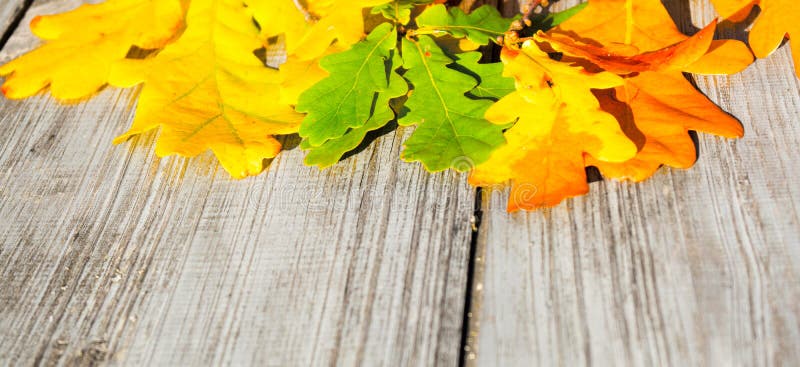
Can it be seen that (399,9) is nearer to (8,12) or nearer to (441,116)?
(441,116)

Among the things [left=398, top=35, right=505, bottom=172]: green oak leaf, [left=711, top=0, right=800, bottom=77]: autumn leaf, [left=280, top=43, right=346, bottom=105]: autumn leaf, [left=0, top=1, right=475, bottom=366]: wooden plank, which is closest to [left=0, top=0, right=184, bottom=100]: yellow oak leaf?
[left=0, top=1, right=475, bottom=366]: wooden plank

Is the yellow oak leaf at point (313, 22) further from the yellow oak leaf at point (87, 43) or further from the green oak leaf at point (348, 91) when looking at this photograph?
the yellow oak leaf at point (87, 43)

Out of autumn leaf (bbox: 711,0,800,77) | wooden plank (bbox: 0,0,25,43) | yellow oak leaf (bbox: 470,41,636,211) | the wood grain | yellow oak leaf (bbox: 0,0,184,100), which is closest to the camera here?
the wood grain

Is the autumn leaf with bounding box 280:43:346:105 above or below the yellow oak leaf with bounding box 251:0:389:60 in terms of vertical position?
below

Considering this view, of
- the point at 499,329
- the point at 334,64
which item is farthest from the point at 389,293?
the point at 334,64

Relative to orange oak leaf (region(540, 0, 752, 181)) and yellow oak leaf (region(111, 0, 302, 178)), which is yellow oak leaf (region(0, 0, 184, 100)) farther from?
orange oak leaf (region(540, 0, 752, 181))

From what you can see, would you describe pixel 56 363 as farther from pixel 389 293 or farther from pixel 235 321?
pixel 389 293

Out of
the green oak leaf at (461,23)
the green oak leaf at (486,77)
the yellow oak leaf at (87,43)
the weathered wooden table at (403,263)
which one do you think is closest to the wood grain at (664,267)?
the weathered wooden table at (403,263)
